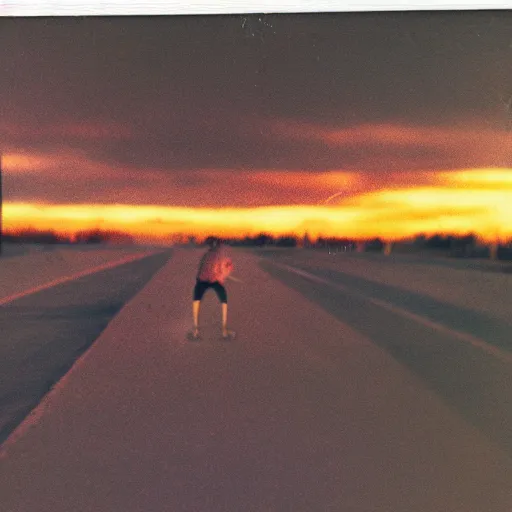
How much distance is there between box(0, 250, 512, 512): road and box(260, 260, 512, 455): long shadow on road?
1.6 inches

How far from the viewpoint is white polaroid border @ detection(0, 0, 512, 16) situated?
7.61m

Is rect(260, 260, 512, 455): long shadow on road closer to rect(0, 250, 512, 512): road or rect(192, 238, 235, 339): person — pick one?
rect(0, 250, 512, 512): road

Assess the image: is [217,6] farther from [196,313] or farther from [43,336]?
[43,336]

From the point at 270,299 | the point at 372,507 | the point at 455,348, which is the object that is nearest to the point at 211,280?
the point at 455,348

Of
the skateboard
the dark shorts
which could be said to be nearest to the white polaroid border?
the dark shorts

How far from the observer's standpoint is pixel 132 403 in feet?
28.8

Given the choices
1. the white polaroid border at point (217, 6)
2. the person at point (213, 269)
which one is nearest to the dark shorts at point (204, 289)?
the person at point (213, 269)

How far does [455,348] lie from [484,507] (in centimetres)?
804

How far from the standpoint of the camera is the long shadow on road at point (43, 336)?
1003 centimetres

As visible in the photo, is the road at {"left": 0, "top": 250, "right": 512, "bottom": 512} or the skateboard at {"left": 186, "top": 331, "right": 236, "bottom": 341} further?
the skateboard at {"left": 186, "top": 331, "right": 236, "bottom": 341}

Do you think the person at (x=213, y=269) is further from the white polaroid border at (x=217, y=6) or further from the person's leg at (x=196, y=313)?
the white polaroid border at (x=217, y=6)

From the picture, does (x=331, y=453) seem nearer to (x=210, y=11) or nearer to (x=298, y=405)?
(x=298, y=405)

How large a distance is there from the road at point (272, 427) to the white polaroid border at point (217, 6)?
343 centimetres

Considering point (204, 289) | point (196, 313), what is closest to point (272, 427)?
point (204, 289)
